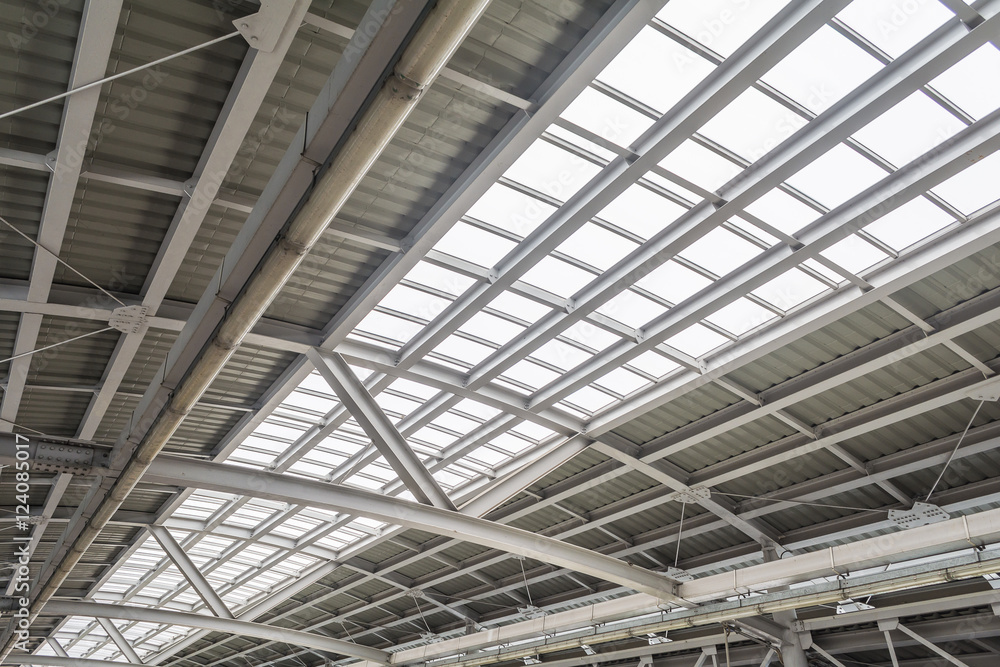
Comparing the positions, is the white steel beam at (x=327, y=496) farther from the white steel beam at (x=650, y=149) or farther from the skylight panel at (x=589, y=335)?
the skylight panel at (x=589, y=335)

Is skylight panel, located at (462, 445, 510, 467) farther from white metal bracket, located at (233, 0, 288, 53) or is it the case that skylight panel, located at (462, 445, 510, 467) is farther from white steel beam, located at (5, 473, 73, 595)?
white metal bracket, located at (233, 0, 288, 53)

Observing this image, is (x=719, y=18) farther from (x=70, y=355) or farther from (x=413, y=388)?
(x=70, y=355)

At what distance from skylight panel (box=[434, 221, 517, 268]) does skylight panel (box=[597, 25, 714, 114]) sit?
4.10 metres

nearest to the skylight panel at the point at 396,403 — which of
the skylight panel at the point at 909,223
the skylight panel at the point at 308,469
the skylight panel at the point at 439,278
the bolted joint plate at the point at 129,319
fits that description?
the skylight panel at the point at 308,469

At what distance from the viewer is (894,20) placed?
10.5 m

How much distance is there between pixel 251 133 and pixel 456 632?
32.3m

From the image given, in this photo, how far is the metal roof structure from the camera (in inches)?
414

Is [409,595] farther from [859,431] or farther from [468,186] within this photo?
[468,186]

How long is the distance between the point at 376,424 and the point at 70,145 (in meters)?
8.20

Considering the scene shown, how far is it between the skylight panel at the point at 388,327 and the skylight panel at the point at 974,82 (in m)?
11.3

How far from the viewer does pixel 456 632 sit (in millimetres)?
38062

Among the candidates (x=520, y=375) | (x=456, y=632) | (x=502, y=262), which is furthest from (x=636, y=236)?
(x=456, y=632)

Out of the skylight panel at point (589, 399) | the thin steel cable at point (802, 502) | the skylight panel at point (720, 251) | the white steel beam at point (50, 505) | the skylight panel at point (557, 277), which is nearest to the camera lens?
the skylight panel at point (720, 251)

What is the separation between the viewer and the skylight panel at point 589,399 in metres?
19.1
